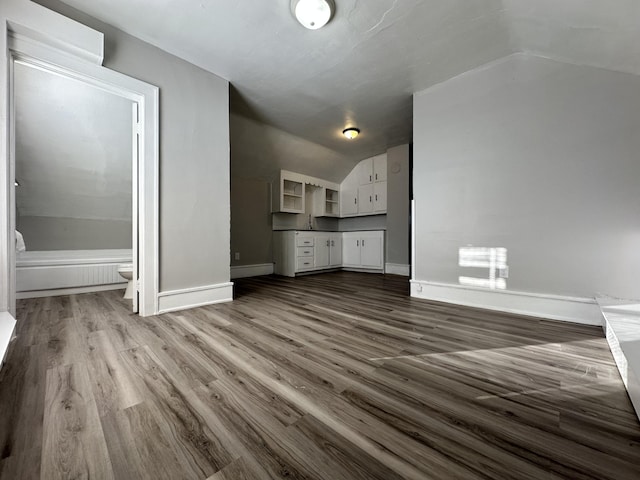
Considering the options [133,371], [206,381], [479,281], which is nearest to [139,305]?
[133,371]

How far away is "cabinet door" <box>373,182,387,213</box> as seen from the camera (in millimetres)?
4926

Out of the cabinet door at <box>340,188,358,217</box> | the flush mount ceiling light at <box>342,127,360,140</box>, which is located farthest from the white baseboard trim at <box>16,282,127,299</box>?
the cabinet door at <box>340,188,358,217</box>

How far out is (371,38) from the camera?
2.04 metres

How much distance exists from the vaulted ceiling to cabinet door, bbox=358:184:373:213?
7.80 feet

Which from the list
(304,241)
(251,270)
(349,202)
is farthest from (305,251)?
(349,202)

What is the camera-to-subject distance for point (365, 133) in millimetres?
4023

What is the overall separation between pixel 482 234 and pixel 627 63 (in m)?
1.49

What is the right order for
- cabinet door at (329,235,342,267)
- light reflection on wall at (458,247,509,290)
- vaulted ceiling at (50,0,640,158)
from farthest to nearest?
cabinet door at (329,235,342,267) < light reflection on wall at (458,247,509,290) < vaulted ceiling at (50,0,640,158)

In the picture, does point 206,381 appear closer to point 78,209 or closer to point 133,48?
point 133,48

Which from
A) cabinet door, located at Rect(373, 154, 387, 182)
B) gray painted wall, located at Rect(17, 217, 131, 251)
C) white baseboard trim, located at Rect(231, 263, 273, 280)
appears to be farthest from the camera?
cabinet door, located at Rect(373, 154, 387, 182)

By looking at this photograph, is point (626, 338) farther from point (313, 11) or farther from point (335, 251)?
point (335, 251)

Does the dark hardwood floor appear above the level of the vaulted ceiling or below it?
below

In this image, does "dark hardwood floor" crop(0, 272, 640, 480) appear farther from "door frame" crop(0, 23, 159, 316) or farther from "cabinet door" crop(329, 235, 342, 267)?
"cabinet door" crop(329, 235, 342, 267)

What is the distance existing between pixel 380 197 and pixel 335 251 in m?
1.43
